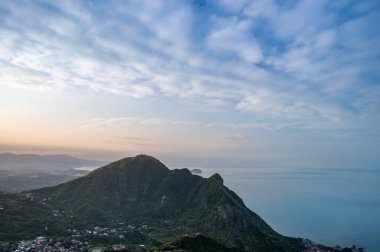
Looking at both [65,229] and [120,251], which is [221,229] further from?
[65,229]

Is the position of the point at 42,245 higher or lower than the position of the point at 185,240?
lower

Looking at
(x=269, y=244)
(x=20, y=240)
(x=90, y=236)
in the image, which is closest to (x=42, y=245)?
(x=20, y=240)

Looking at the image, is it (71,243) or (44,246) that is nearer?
(44,246)

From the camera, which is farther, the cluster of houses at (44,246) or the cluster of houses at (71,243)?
the cluster of houses at (71,243)

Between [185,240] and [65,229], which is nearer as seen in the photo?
[185,240]

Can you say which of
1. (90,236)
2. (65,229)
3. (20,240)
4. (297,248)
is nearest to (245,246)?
(297,248)

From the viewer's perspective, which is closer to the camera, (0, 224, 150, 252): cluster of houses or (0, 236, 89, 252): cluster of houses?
(0, 236, 89, 252): cluster of houses

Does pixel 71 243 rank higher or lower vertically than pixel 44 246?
higher

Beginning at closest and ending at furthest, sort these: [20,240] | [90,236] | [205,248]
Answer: [205,248]
[20,240]
[90,236]

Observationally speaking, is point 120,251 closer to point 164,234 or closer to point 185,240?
point 185,240

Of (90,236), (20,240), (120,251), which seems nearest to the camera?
(120,251)
